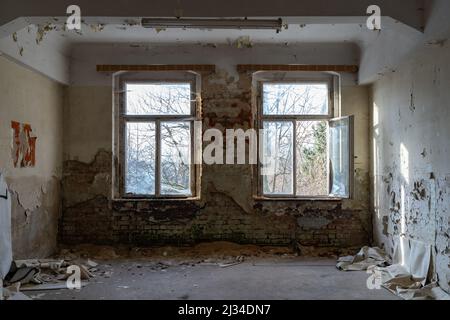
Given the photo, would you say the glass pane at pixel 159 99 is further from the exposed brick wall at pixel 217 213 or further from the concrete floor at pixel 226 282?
the concrete floor at pixel 226 282

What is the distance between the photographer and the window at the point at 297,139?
679cm

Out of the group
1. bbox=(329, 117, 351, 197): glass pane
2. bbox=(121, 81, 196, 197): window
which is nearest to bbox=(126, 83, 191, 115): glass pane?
bbox=(121, 81, 196, 197): window

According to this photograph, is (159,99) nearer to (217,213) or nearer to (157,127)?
(157,127)

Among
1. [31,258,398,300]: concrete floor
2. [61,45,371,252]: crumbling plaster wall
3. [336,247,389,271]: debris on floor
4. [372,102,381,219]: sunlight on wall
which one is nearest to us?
[31,258,398,300]: concrete floor

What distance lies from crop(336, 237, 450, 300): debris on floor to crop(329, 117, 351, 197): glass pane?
0.96 metres

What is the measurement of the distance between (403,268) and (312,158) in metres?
2.26

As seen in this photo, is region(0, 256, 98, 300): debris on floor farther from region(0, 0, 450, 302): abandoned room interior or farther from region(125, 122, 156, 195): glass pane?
region(125, 122, 156, 195): glass pane

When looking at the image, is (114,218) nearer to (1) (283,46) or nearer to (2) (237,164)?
(2) (237,164)

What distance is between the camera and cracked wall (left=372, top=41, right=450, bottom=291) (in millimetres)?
4246

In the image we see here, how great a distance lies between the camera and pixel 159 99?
6.79 meters

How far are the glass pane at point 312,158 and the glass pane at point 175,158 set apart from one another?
66.6 inches
